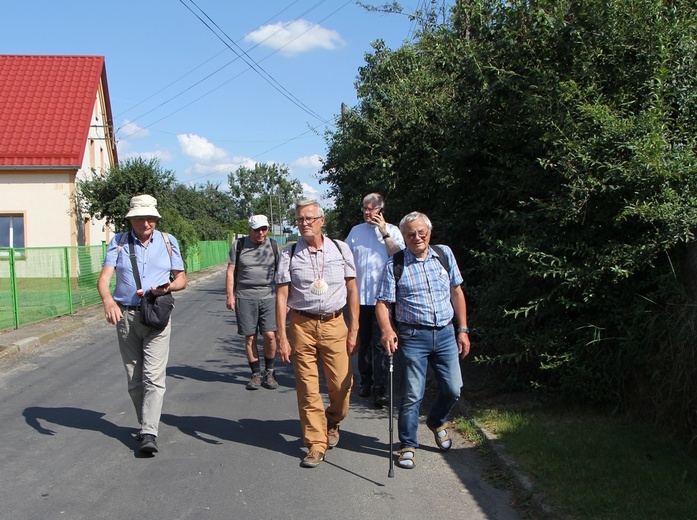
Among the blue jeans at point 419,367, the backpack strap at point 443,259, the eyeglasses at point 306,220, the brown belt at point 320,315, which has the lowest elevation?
the blue jeans at point 419,367

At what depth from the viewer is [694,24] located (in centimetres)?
525

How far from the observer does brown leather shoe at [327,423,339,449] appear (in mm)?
5305

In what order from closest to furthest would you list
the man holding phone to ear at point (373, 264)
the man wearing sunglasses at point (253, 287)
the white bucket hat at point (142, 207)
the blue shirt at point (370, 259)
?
1. the white bucket hat at point (142, 207)
2. the man holding phone to ear at point (373, 264)
3. the blue shirt at point (370, 259)
4. the man wearing sunglasses at point (253, 287)

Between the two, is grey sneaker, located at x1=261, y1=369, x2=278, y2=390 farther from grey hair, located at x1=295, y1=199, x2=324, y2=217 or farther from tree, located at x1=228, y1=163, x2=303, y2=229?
tree, located at x1=228, y1=163, x2=303, y2=229

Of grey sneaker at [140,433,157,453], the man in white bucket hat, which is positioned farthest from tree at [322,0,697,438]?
grey sneaker at [140,433,157,453]

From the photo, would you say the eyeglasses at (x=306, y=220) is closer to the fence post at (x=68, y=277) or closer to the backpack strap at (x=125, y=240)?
the backpack strap at (x=125, y=240)

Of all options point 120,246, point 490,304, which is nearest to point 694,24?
point 490,304

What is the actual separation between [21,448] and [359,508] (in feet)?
9.58

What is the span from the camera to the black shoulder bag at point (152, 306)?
5137 millimetres

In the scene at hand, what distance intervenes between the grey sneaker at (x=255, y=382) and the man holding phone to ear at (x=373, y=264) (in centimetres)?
148

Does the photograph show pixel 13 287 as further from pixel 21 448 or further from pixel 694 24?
pixel 694 24

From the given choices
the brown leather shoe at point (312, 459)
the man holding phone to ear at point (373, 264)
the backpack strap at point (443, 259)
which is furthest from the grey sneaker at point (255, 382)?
the backpack strap at point (443, 259)

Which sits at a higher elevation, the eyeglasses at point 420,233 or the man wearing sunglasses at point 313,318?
the eyeglasses at point 420,233

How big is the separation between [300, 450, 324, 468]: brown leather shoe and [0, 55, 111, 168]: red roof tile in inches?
772
